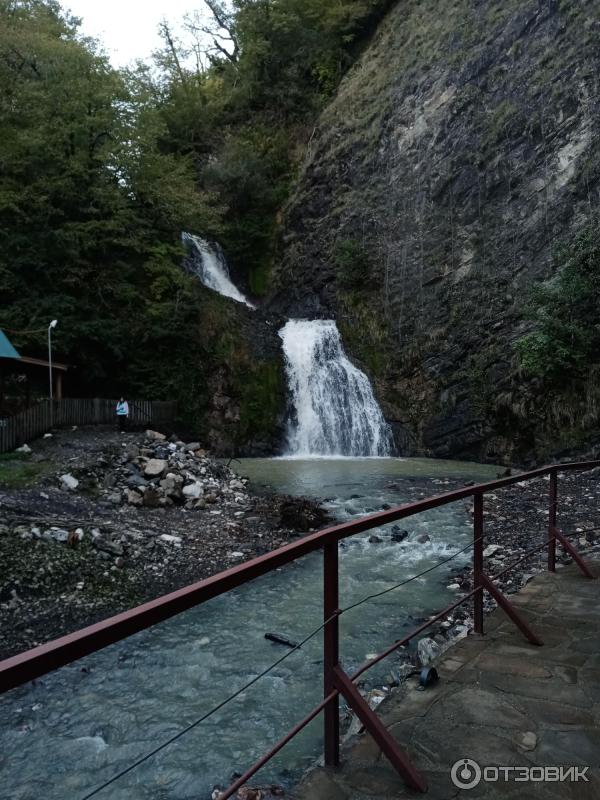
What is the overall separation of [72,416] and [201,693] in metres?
15.2

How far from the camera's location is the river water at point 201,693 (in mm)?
3754

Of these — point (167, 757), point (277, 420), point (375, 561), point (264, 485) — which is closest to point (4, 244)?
point (277, 420)

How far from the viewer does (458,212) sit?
68.9ft

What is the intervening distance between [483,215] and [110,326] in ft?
49.5

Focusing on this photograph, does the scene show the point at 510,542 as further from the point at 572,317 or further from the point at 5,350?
the point at 5,350

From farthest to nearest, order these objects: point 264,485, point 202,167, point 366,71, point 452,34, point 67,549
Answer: point 202,167 → point 366,71 → point 452,34 → point 264,485 → point 67,549

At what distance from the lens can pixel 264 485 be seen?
13.7 m

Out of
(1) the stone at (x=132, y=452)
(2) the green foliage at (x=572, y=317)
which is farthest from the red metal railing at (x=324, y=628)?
(2) the green foliage at (x=572, y=317)

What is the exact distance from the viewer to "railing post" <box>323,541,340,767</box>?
2.19 meters

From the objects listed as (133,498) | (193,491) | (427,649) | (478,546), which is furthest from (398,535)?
(478,546)

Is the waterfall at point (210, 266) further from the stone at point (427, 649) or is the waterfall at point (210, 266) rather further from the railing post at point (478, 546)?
the railing post at point (478, 546)

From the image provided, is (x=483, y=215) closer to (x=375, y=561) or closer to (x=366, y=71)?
(x=366, y=71)

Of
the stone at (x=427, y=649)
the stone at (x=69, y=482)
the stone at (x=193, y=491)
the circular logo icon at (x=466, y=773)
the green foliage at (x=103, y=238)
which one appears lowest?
the stone at (x=427, y=649)

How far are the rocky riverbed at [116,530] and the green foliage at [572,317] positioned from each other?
8.93m
